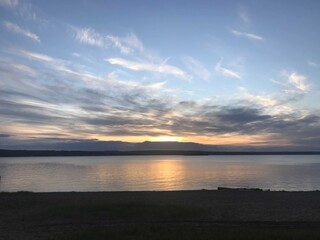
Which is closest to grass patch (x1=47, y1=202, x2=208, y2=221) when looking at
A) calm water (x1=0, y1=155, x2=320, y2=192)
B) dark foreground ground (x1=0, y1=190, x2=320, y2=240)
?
dark foreground ground (x1=0, y1=190, x2=320, y2=240)

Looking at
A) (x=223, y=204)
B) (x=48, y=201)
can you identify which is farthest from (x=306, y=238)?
Answer: (x=48, y=201)

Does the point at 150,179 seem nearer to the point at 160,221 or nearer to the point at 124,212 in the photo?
the point at 124,212

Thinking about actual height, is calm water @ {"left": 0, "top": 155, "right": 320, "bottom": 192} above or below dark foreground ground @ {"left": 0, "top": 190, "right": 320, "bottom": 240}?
above

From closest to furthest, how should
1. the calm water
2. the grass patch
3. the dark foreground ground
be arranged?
the dark foreground ground < the grass patch < the calm water

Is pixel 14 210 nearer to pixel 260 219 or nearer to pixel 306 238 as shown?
pixel 260 219

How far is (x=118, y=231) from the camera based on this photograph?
13227 mm

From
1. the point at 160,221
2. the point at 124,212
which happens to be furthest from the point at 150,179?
the point at 160,221

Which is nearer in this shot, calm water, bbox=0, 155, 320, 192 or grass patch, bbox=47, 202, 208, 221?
grass patch, bbox=47, 202, 208, 221

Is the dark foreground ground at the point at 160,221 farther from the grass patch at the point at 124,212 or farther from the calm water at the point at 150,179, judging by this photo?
the calm water at the point at 150,179

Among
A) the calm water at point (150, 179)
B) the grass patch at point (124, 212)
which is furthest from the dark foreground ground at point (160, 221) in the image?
the calm water at point (150, 179)

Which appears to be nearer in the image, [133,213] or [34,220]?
[34,220]

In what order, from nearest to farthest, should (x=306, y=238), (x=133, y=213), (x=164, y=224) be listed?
(x=306, y=238), (x=164, y=224), (x=133, y=213)

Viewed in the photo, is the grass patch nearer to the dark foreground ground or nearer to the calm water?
the dark foreground ground

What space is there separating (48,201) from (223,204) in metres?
10.6
